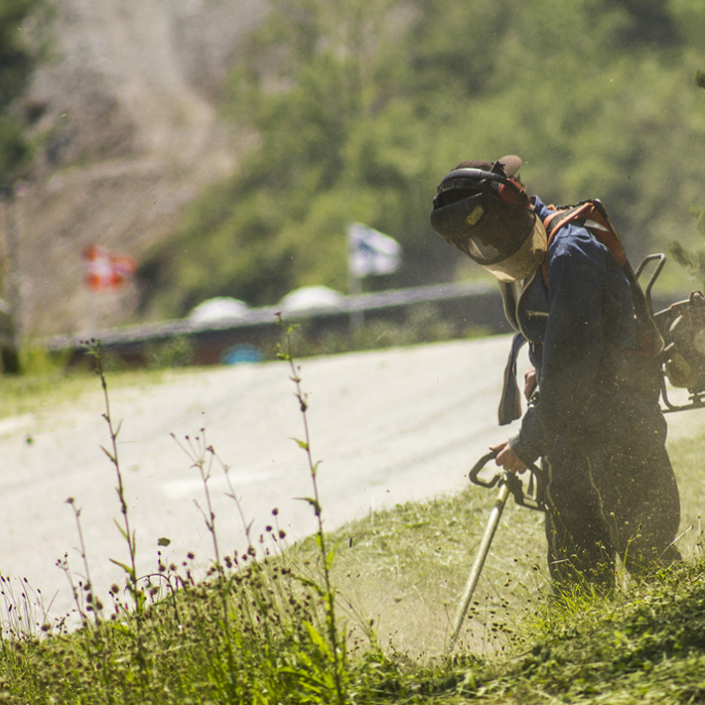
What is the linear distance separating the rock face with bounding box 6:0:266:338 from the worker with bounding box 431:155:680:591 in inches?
1796

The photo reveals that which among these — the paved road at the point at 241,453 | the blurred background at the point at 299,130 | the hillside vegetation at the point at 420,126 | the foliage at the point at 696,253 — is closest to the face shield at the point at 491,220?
the foliage at the point at 696,253

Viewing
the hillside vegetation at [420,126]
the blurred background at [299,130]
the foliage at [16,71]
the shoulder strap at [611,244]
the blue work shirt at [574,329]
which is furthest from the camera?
the foliage at [16,71]

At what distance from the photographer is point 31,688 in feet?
8.23

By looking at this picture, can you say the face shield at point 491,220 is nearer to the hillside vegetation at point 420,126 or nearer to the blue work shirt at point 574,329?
the blue work shirt at point 574,329

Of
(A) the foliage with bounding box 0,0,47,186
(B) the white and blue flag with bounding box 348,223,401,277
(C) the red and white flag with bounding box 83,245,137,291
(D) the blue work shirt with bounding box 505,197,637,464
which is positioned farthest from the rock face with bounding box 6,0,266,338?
(D) the blue work shirt with bounding box 505,197,637,464

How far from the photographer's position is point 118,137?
54562 millimetres

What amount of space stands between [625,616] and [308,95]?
143 feet

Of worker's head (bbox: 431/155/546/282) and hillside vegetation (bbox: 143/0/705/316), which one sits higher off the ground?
hillside vegetation (bbox: 143/0/705/316)

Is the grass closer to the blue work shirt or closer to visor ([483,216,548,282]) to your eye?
the blue work shirt

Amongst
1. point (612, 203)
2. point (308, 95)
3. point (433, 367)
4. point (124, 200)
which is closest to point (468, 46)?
point (308, 95)

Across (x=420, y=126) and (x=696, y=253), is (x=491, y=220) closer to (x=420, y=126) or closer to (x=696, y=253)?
(x=696, y=253)

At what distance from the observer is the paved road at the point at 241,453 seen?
15.6 ft

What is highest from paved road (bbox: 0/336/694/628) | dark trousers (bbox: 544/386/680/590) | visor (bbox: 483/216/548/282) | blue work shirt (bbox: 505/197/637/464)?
visor (bbox: 483/216/548/282)

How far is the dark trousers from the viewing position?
265 cm
